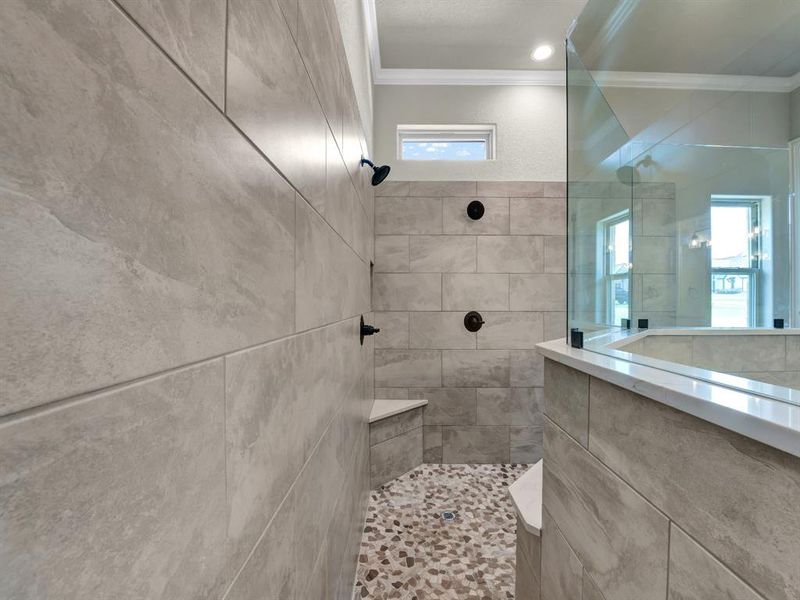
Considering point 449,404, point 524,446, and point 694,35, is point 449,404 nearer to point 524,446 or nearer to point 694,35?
point 524,446

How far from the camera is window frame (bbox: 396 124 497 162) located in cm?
244

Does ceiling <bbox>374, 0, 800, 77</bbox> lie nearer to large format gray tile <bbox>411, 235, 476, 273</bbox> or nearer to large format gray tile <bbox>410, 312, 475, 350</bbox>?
large format gray tile <bbox>411, 235, 476, 273</bbox>

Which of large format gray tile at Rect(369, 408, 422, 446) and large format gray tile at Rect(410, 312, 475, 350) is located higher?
large format gray tile at Rect(410, 312, 475, 350)

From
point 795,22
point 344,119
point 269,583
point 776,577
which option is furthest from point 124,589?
point 795,22

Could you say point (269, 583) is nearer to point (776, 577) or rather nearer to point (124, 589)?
point (124, 589)

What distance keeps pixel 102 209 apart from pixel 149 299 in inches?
2.8

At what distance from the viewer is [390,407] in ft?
7.23

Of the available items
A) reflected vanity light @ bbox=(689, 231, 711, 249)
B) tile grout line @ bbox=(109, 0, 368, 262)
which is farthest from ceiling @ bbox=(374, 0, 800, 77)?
tile grout line @ bbox=(109, 0, 368, 262)

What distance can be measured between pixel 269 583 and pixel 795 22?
228 cm

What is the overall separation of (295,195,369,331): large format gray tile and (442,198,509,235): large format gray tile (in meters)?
1.42

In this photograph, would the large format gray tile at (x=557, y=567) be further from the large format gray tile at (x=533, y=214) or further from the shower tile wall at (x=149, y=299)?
the large format gray tile at (x=533, y=214)

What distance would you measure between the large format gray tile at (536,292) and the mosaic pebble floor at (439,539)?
46.5 inches

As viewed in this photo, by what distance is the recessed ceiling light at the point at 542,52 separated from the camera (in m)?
2.14

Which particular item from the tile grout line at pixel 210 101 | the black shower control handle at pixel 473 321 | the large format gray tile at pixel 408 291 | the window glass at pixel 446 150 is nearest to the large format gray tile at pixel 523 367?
the black shower control handle at pixel 473 321
